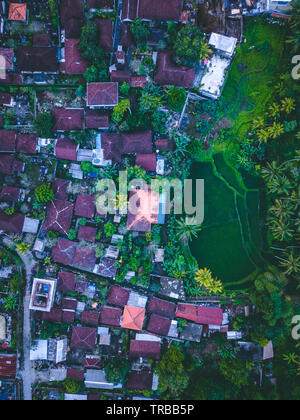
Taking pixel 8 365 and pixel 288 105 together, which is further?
pixel 8 365

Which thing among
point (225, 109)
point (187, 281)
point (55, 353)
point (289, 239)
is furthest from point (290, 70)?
point (55, 353)

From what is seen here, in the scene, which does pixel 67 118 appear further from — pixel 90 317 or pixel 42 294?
pixel 90 317

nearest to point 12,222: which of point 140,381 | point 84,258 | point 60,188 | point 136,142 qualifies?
point 60,188

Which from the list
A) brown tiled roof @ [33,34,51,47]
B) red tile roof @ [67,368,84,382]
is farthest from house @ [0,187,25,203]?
red tile roof @ [67,368,84,382]

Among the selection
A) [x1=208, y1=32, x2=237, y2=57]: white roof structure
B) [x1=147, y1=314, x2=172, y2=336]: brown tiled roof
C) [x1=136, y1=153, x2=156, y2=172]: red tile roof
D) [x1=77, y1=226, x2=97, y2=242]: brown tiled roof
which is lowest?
[x1=147, y1=314, x2=172, y2=336]: brown tiled roof

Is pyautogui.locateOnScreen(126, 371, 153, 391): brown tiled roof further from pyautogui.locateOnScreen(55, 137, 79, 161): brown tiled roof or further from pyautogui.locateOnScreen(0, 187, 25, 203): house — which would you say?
pyautogui.locateOnScreen(55, 137, 79, 161): brown tiled roof

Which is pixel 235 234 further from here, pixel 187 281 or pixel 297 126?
pixel 297 126

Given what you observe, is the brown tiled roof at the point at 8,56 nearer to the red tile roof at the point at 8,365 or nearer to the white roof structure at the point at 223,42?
the white roof structure at the point at 223,42

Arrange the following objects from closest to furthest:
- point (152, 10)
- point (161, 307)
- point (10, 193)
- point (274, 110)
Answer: point (152, 10) → point (10, 193) → point (274, 110) → point (161, 307)
